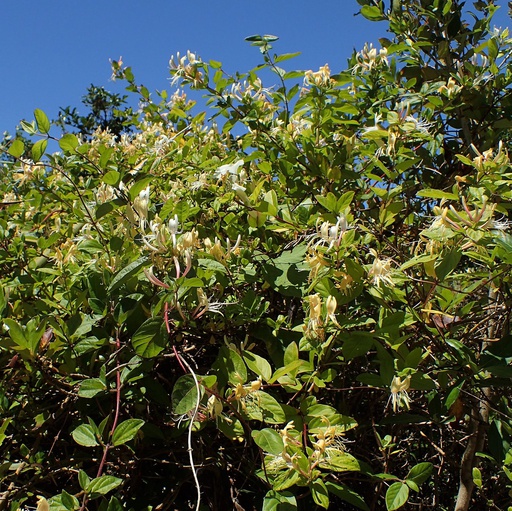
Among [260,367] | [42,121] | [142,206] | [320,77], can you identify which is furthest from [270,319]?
[320,77]

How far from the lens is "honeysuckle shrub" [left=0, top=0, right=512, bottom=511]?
1090 mm

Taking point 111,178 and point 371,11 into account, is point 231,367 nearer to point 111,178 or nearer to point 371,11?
point 111,178

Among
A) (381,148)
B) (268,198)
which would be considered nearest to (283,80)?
(381,148)

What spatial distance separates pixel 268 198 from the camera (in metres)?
1.48

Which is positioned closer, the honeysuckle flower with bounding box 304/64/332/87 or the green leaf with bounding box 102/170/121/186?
the green leaf with bounding box 102/170/121/186

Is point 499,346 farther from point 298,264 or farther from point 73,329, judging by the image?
point 73,329

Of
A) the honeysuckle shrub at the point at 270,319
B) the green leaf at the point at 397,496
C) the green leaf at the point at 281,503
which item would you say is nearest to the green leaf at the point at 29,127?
the honeysuckle shrub at the point at 270,319

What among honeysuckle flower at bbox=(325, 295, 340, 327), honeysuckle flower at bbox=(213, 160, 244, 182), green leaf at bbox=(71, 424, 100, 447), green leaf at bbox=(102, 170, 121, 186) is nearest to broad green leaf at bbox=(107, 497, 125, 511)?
green leaf at bbox=(71, 424, 100, 447)

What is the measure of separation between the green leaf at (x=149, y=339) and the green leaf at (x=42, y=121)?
0.66m

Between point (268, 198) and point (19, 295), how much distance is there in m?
0.73

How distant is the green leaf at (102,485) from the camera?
99 centimetres

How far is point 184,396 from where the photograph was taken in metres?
1.00

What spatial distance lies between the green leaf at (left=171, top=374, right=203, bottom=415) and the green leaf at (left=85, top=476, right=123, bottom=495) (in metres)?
0.17

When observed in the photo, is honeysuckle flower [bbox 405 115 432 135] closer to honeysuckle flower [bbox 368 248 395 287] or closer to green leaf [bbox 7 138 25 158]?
honeysuckle flower [bbox 368 248 395 287]
